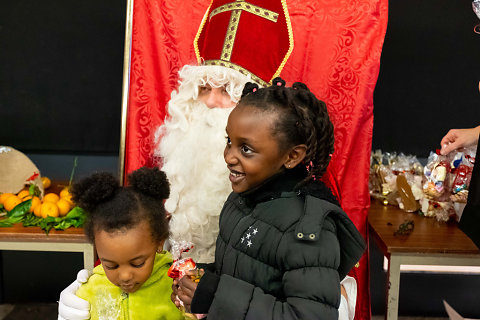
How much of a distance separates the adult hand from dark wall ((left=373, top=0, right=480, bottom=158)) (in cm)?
69

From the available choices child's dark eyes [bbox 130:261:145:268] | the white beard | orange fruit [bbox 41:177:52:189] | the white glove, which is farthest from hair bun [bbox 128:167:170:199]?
orange fruit [bbox 41:177:52:189]

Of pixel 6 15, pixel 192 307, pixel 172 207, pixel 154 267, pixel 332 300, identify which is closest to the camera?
pixel 332 300

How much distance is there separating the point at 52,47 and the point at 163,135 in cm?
108

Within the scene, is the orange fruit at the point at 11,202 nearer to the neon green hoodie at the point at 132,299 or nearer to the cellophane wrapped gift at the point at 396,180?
the neon green hoodie at the point at 132,299

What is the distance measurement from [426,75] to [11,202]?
2.51m

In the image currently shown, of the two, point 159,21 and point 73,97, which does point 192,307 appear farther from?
point 73,97

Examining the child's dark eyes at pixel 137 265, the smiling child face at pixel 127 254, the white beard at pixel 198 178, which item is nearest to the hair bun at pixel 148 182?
the smiling child face at pixel 127 254

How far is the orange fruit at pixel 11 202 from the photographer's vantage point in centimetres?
238

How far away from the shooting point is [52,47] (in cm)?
295

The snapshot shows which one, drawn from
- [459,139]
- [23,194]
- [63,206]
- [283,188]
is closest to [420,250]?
[459,139]

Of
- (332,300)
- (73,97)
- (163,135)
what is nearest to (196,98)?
(163,135)

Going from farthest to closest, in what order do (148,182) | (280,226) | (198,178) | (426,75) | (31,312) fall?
(31,312) < (426,75) < (198,178) < (148,182) < (280,226)

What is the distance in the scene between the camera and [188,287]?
1369 mm

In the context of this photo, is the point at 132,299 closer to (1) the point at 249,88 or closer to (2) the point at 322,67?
(1) the point at 249,88
